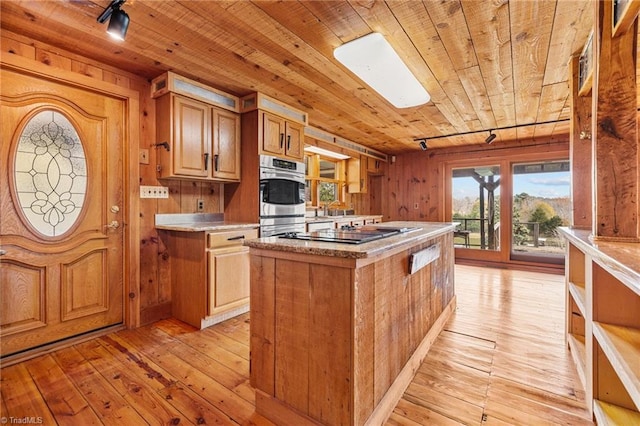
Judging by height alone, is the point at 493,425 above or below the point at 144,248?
below

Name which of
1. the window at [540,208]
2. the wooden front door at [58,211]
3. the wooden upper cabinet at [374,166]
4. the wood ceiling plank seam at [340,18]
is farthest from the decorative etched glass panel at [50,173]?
the window at [540,208]

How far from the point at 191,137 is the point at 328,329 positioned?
234cm

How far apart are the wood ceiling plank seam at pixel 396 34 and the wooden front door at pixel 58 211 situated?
2301 mm

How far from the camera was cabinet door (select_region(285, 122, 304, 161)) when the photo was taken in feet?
11.7

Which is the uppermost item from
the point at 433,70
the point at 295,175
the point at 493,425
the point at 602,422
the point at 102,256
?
the point at 433,70

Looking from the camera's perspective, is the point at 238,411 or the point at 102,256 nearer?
the point at 238,411

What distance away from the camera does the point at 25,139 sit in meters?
2.16

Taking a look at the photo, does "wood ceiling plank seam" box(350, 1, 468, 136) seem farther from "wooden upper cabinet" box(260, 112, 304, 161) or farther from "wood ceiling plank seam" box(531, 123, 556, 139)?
"wood ceiling plank seam" box(531, 123, 556, 139)

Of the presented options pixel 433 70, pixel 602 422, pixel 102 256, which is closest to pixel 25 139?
pixel 102 256

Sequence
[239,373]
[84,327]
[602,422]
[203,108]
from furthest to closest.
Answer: [203,108] < [84,327] < [239,373] < [602,422]

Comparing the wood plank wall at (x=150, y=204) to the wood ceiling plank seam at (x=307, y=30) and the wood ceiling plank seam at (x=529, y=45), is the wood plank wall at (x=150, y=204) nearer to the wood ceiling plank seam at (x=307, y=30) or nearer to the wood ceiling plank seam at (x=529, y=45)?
the wood ceiling plank seam at (x=307, y=30)

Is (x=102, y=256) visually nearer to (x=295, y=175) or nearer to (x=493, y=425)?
(x=295, y=175)

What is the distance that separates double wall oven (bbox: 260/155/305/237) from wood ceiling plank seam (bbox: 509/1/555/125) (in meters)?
2.39

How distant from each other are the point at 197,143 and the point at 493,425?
10.1 feet
